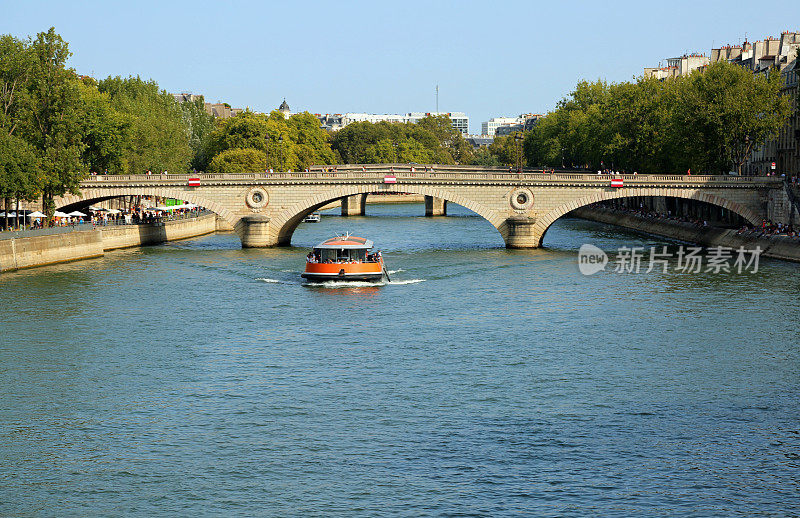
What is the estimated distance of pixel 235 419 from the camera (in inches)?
1251

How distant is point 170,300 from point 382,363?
18908 mm

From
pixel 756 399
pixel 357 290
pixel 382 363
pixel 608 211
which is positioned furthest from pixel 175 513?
pixel 608 211

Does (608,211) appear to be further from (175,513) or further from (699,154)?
(175,513)

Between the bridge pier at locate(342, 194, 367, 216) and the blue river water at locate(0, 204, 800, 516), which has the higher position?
the bridge pier at locate(342, 194, 367, 216)

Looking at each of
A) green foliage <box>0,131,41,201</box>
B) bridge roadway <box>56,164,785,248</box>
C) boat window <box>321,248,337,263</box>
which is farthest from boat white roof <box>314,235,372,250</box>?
green foliage <box>0,131,41,201</box>

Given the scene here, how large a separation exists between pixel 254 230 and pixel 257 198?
2581mm

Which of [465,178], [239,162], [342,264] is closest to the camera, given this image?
[342,264]

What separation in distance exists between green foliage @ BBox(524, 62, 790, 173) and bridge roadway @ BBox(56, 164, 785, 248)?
24.2ft

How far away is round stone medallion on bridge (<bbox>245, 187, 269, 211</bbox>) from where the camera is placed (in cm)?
8244

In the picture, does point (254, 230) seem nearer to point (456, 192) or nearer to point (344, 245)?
point (456, 192)

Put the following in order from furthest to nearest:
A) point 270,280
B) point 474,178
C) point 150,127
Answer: point 150,127, point 474,178, point 270,280

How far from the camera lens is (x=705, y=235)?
83.1 meters

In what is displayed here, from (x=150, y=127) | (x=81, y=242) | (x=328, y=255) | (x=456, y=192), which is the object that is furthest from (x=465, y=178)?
(x=150, y=127)

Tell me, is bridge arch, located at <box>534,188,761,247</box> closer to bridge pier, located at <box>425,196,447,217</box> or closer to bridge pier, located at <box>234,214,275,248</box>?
bridge pier, located at <box>234,214,275,248</box>
